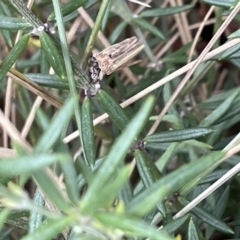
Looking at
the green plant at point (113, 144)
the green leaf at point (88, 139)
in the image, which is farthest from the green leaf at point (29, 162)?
the green leaf at point (88, 139)

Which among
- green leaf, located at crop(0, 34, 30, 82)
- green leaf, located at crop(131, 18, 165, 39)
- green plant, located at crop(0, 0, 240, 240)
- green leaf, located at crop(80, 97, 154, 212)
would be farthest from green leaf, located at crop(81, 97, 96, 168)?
green leaf, located at crop(131, 18, 165, 39)

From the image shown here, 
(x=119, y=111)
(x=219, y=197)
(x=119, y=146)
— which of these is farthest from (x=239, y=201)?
(x=119, y=146)

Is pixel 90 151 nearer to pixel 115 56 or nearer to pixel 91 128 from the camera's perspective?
pixel 91 128

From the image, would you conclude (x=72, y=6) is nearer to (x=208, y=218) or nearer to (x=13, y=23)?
(x=13, y=23)

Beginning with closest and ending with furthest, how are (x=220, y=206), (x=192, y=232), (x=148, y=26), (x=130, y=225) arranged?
(x=130, y=225) → (x=192, y=232) → (x=220, y=206) → (x=148, y=26)

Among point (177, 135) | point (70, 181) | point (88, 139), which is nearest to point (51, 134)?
point (70, 181)

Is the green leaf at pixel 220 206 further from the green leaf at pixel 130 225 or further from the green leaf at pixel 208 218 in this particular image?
the green leaf at pixel 130 225

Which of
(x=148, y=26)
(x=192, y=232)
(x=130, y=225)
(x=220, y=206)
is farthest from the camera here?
(x=148, y=26)
